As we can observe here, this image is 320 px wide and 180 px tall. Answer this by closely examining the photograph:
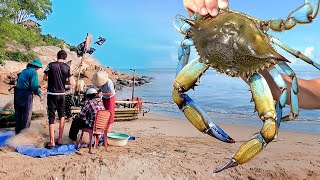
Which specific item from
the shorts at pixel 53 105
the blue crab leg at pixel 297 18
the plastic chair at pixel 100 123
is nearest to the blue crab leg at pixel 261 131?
the blue crab leg at pixel 297 18

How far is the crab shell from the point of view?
66.0 inches

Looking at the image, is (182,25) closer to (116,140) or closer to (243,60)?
(243,60)

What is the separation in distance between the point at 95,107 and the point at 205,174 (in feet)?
10.7

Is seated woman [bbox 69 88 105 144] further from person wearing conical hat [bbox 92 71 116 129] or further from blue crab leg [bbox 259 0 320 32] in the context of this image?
blue crab leg [bbox 259 0 320 32]

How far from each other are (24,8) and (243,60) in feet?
142

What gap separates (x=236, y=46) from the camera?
5.58ft

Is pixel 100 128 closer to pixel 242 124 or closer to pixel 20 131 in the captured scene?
pixel 20 131

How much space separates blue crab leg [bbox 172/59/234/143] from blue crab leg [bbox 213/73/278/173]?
0.12 metres

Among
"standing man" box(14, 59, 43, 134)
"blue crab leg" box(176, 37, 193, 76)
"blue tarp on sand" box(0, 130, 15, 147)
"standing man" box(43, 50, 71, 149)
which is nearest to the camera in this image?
"blue crab leg" box(176, 37, 193, 76)

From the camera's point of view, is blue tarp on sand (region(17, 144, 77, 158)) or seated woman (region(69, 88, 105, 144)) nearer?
blue tarp on sand (region(17, 144, 77, 158))

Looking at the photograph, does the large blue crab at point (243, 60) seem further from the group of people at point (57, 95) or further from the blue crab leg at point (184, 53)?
the group of people at point (57, 95)

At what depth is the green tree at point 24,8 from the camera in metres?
30.5

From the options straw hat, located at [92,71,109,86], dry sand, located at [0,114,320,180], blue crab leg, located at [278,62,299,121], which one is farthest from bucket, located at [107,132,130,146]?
blue crab leg, located at [278,62,299,121]

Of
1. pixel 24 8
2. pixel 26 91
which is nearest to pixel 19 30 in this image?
pixel 24 8
